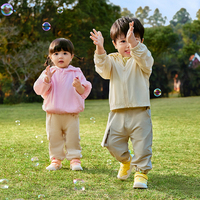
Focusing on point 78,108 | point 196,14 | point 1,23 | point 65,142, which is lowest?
point 65,142

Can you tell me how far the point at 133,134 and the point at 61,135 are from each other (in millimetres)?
874

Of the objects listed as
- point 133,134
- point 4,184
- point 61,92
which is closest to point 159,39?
point 61,92

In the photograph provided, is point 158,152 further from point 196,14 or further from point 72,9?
point 196,14

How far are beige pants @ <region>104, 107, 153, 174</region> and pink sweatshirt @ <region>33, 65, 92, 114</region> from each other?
54cm

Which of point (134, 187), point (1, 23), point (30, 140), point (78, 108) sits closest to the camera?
point (134, 187)

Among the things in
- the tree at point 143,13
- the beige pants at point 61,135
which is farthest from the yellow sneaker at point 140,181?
the tree at point 143,13

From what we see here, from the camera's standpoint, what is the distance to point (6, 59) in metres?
18.3

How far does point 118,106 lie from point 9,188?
102cm

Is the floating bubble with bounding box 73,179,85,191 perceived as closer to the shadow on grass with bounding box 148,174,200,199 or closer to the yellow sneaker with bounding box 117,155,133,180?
the yellow sneaker with bounding box 117,155,133,180

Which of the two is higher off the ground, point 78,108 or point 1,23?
point 1,23

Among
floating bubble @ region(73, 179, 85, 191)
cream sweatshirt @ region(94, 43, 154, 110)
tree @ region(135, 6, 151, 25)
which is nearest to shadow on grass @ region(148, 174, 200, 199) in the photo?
floating bubble @ region(73, 179, 85, 191)

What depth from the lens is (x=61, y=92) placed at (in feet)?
9.34

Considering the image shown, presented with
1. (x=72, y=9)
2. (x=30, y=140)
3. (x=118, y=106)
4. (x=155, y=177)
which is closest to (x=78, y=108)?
(x=118, y=106)

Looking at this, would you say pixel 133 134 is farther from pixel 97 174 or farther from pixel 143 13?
pixel 143 13
